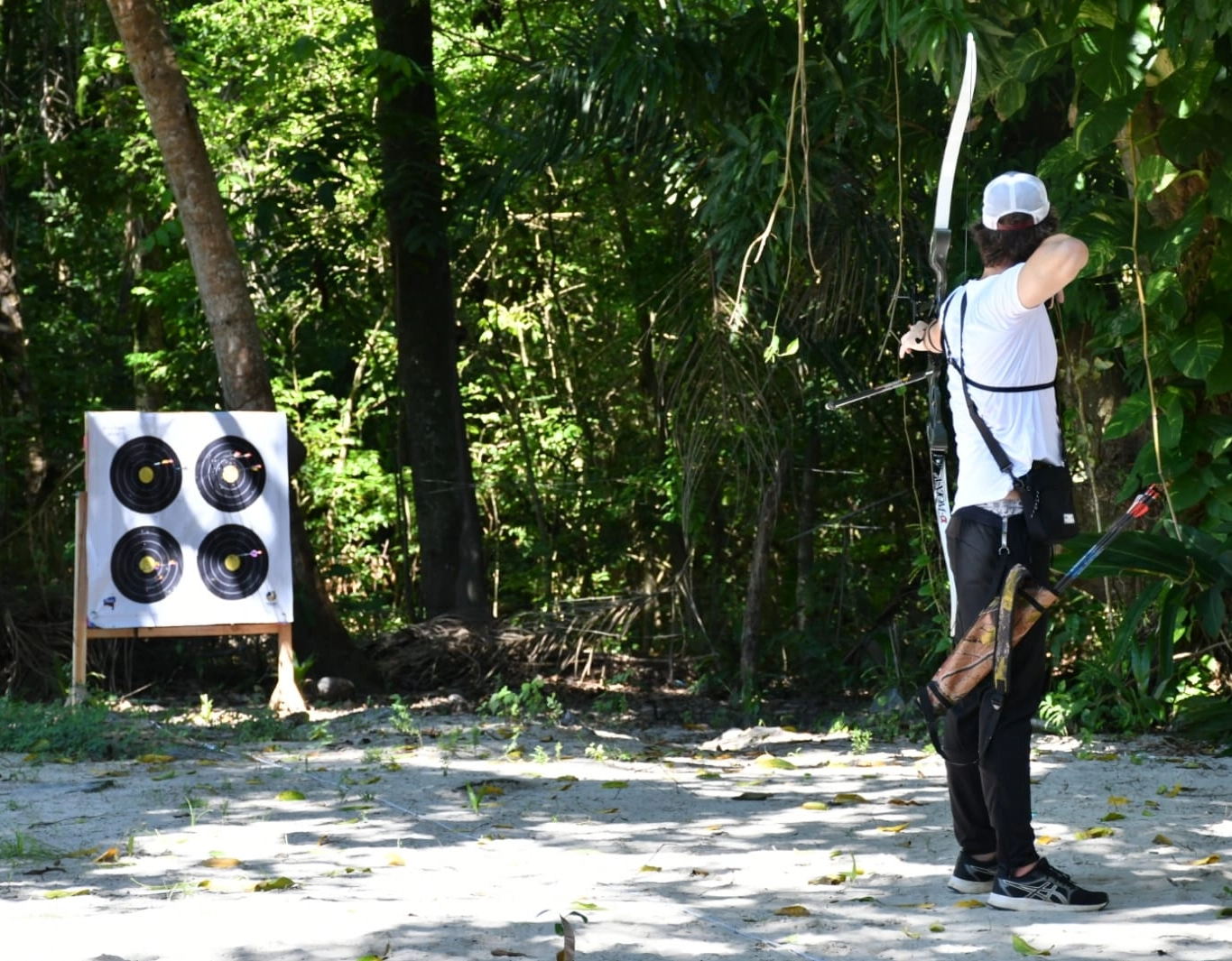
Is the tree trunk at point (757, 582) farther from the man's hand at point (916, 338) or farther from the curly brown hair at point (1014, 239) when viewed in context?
the curly brown hair at point (1014, 239)

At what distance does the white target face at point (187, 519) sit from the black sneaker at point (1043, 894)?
5346mm

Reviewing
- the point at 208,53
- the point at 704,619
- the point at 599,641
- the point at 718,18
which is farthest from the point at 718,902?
the point at 208,53

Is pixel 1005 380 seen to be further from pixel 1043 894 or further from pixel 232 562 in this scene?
pixel 232 562

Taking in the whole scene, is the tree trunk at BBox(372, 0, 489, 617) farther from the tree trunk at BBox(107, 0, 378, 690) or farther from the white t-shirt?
the white t-shirt

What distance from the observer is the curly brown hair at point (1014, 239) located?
4145 millimetres

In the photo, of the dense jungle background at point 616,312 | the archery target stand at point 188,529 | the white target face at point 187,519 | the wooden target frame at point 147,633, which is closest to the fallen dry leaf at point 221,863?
the dense jungle background at point 616,312

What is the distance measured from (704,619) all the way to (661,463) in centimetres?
145

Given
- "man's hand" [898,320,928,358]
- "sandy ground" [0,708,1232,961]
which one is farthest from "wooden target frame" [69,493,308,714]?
"man's hand" [898,320,928,358]

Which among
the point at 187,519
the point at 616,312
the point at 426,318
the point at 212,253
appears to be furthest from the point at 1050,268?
the point at 616,312

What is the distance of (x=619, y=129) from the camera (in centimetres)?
895

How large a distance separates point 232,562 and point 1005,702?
5.44 m

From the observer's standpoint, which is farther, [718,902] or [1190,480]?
[1190,480]

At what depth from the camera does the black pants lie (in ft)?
13.6

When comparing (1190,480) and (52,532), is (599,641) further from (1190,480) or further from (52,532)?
(1190,480)
